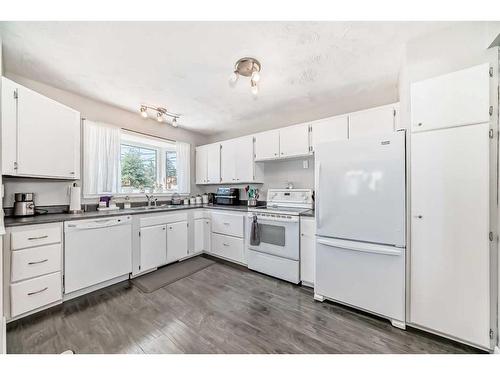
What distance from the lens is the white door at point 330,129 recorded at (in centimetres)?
243

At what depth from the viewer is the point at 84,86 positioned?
228 centimetres

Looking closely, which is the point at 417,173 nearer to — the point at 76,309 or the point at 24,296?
the point at 76,309

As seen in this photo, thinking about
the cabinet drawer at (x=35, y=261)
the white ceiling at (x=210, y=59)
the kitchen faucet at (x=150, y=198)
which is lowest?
the cabinet drawer at (x=35, y=261)

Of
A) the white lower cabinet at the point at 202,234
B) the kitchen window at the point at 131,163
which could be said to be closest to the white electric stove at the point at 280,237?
the white lower cabinet at the point at 202,234

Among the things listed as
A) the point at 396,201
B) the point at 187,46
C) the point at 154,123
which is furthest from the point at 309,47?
the point at 154,123

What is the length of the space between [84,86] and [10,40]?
0.71 m

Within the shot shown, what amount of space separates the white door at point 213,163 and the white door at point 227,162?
0.34ft

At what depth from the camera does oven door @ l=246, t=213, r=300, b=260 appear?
2385 mm

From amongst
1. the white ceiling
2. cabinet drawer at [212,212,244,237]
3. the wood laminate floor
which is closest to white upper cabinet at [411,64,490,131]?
the white ceiling

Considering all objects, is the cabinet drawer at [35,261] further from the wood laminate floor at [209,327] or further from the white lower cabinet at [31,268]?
the wood laminate floor at [209,327]

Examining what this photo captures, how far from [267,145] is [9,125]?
283 centimetres

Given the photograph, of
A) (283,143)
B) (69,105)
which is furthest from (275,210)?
(69,105)

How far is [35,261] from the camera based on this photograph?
1.74 metres

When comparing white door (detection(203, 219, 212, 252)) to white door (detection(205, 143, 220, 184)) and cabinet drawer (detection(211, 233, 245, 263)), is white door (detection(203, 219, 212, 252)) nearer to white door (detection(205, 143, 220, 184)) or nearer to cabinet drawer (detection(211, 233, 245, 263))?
cabinet drawer (detection(211, 233, 245, 263))
